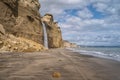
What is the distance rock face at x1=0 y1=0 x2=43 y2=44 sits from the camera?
49734 mm

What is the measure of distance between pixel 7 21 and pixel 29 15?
11.5 meters

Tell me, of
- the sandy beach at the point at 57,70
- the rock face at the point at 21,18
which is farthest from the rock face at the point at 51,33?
the sandy beach at the point at 57,70

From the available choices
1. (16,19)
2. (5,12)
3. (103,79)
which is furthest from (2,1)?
(103,79)

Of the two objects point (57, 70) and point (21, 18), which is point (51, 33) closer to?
point (21, 18)

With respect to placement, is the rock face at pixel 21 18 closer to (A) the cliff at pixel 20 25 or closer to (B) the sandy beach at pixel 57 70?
(A) the cliff at pixel 20 25

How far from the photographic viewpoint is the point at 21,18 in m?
56.7

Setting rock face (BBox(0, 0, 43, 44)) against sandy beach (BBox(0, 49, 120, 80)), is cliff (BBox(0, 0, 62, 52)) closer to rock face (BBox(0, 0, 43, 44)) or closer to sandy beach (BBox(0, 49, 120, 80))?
rock face (BBox(0, 0, 43, 44))

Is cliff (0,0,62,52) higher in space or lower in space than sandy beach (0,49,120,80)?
higher

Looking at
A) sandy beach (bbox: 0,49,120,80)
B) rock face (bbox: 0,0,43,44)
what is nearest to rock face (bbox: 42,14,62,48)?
rock face (bbox: 0,0,43,44)

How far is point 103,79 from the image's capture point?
32.4 feet

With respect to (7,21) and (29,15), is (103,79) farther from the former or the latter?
(29,15)

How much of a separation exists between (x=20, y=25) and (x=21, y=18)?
8.76ft

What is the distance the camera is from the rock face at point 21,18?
49734 millimetres

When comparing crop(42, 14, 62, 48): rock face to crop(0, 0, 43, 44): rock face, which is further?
crop(42, 14, 62, 48): rock face
